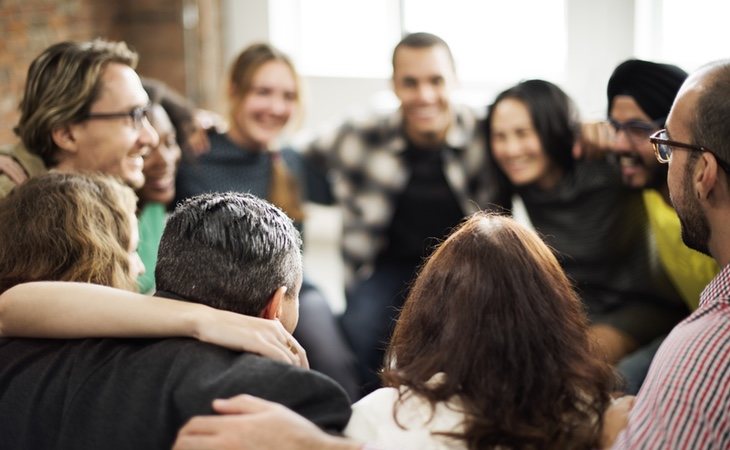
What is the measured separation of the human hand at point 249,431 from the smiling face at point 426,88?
1.97 metres

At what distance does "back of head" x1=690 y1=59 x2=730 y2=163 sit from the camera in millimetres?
1661

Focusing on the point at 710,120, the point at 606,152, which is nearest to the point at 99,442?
the point at 710,120

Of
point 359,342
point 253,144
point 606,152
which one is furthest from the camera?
point 253,144

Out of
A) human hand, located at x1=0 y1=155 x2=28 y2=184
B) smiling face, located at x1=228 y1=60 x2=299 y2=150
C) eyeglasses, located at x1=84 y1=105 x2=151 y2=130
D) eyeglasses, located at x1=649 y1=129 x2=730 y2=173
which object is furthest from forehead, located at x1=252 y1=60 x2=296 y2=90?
eyeglasses, located at x1=649 y1=129 x2=730 y2=173

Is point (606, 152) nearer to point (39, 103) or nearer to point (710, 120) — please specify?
point (710, 120)

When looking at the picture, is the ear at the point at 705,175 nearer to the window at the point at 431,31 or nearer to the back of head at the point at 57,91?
the back of head at the point at 57,91

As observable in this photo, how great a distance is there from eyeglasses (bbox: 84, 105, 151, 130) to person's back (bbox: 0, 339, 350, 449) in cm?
114

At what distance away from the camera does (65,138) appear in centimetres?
255

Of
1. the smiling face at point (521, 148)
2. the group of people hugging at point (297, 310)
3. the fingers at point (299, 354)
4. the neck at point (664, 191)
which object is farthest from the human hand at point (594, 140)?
the fingers at point (299, 354)

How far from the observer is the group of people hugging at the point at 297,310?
4.60 feet

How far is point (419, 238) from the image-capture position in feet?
10.7

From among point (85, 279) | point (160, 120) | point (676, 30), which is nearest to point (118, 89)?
point (160, 120)

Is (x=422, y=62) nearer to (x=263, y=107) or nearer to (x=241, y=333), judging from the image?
(x=263, y=107)

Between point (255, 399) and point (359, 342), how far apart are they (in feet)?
5.61
